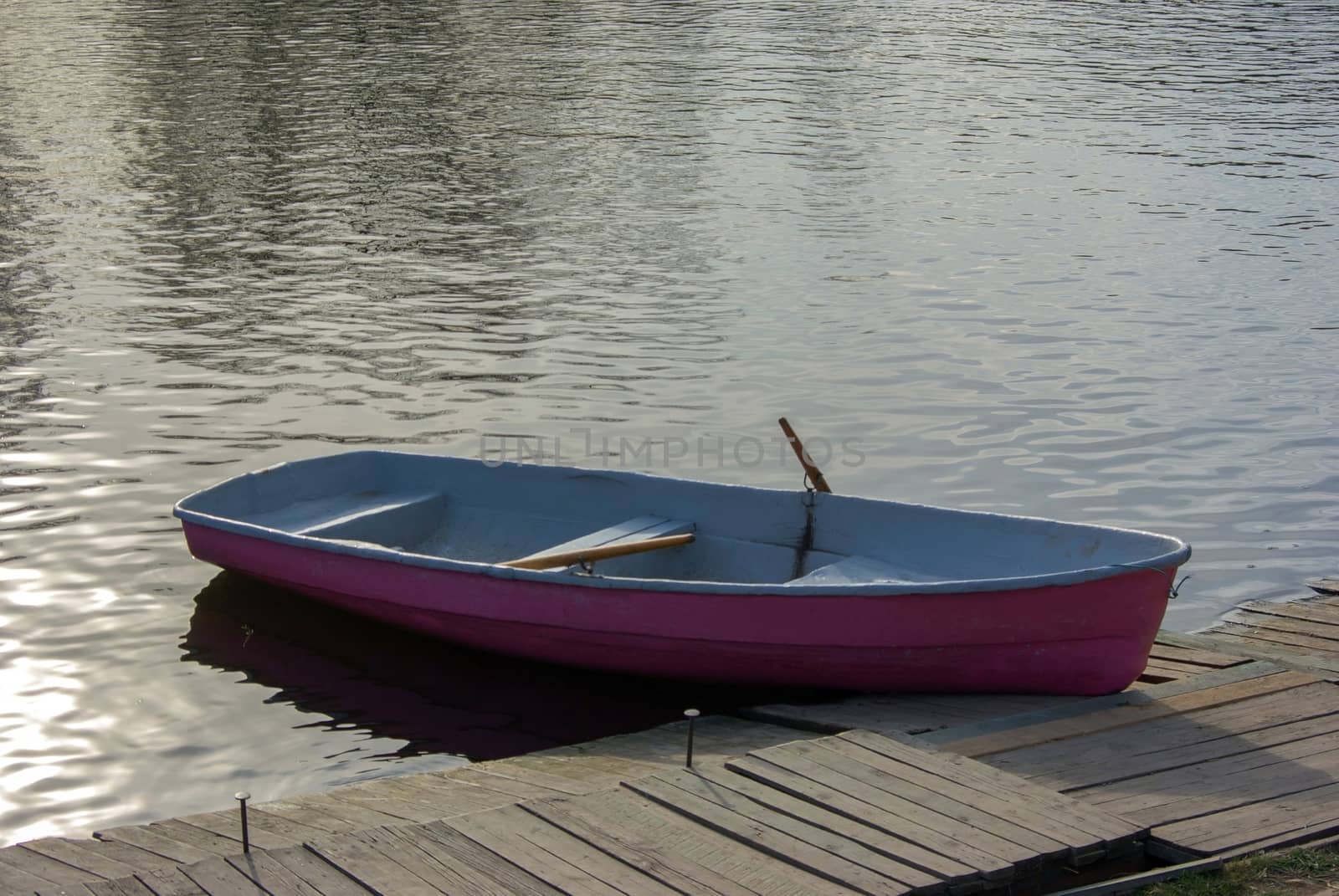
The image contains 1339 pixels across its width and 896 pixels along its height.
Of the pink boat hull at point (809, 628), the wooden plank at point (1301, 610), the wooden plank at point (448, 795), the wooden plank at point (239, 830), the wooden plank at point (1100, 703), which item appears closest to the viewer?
the wooden plank at point (239, 830)

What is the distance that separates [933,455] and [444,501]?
4.69 meters

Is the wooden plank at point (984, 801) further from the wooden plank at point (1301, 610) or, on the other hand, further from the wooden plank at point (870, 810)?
the wooden plank at point (1301, 610)

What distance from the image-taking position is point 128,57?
124 feet

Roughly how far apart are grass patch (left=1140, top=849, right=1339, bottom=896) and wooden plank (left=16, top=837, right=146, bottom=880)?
4.21 meters

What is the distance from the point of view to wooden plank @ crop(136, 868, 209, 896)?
5832mm

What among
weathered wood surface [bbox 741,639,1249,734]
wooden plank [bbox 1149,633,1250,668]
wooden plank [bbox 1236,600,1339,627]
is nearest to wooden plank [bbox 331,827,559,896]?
weathered wood surface [bbox 741,639,1249,734]

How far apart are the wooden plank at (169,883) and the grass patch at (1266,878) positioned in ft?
12.2

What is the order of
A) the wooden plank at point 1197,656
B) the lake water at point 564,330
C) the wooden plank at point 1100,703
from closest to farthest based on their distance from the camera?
the wooden plank at point 1100,703, the wooden plank at point 1197,656, the lake water at point 564,330

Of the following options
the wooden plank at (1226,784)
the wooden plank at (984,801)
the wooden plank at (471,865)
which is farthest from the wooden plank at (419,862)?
the wooden plank at (1226,784)

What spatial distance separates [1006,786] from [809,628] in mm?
1799

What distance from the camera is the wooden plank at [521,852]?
230 inches

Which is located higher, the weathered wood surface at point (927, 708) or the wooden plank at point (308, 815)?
the weathered wood surface at point (927, 708)

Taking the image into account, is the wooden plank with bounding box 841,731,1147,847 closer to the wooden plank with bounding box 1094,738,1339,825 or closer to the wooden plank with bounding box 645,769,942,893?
the wooden plank with bounding box 1094,738,1339,825

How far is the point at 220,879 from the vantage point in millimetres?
5902
